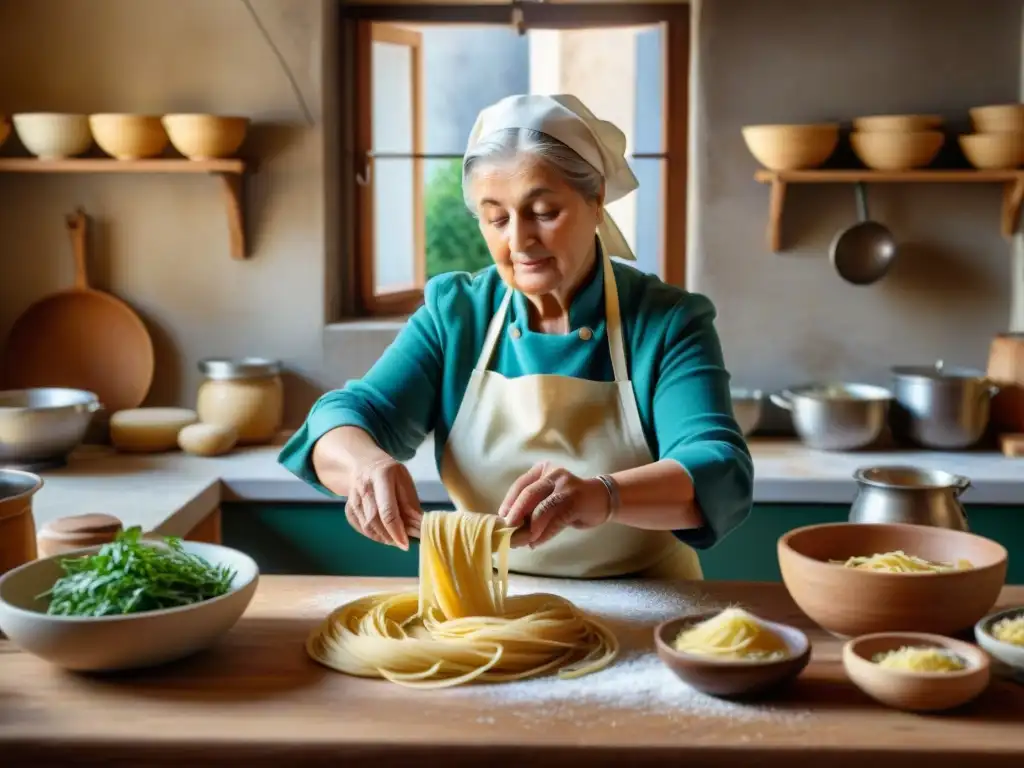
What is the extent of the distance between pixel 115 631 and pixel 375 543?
180 centimetres

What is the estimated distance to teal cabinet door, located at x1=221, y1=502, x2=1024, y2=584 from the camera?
3301mm

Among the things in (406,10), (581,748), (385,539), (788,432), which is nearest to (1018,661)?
(581,748)

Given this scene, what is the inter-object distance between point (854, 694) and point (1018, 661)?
0.21 metres

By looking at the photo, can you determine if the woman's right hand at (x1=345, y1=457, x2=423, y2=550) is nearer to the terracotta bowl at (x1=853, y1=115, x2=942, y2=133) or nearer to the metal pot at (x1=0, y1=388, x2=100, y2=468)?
the metal pot at (x1=0, y1=388, x2=100, y2=468)

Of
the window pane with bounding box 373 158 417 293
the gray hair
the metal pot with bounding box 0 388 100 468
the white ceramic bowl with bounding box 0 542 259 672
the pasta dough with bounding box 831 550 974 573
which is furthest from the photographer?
the window pane with bounding box 373 158 417 293

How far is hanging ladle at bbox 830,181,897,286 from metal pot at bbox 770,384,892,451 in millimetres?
390

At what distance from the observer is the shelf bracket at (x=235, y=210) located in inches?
148

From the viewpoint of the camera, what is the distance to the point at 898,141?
11.9 feet

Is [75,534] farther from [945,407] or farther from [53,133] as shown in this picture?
[945,407]

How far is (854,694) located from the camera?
1547 mm

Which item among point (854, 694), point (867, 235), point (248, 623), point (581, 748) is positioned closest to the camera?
point (581, 748)

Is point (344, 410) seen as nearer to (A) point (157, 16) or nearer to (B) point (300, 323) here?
(B) point (300, 323)

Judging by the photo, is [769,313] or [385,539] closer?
[385,539]

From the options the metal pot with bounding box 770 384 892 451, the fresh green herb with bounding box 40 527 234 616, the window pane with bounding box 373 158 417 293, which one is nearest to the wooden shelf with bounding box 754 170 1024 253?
the metal pot with bounding box 770 384 892 451
